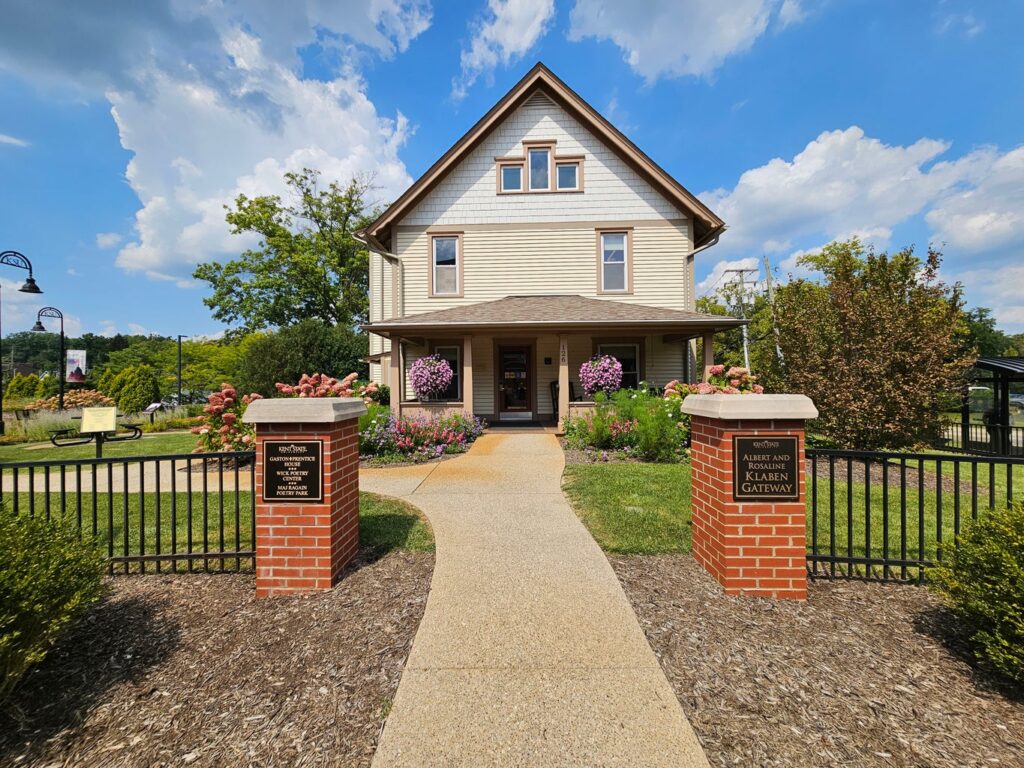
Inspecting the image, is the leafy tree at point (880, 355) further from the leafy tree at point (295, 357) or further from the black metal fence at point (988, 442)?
the leafy tree at point (295, 357)

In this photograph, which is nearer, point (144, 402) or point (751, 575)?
point (751, 575)

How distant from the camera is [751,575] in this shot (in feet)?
11.5

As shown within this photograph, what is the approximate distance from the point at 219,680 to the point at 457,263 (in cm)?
1364

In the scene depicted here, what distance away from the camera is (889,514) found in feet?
18.2

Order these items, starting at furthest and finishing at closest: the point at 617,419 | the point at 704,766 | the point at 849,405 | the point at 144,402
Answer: the point at 144,402 → the point at 617,419 → the point at 849,405 → the point at 704,766

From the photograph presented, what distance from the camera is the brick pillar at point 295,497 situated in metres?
3.57

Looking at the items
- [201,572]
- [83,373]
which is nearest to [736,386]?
[201,572]

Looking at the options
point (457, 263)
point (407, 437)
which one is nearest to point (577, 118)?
point (457, 263)

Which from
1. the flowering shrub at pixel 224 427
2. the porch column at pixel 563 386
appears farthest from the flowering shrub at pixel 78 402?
the porch column at pixel 563 386

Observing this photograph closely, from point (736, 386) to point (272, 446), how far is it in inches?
397

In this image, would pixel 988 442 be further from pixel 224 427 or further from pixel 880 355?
pixel 224 427

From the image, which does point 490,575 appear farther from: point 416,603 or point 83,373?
point 83,373

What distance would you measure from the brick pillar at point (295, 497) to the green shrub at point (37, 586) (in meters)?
1.06

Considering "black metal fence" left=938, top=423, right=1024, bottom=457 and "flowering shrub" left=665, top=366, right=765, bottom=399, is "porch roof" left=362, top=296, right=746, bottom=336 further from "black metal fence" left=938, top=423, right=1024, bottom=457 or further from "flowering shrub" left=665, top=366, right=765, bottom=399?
"black metal fence" left=938, top=423, right=1024, bottom=457
